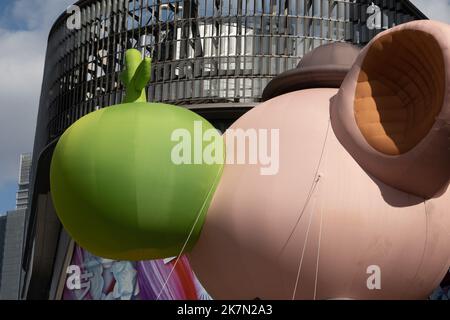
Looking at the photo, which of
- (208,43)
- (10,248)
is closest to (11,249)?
(10,248)

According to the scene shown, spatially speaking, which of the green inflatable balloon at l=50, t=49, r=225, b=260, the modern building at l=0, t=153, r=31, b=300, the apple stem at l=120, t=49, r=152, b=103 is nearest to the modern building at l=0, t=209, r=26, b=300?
the modern building at l=0, t=153, r=31, b=300

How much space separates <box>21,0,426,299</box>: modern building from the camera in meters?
29.0

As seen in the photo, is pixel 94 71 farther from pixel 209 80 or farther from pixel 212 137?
pixel 212 137

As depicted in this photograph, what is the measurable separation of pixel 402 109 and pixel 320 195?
1097 mm

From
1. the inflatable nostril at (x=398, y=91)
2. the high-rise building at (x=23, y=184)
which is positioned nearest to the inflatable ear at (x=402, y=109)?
the inflatable nostril at (x=398, y=91)

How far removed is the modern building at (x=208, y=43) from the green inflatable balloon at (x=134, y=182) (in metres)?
20.6

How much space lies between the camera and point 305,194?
6.86 metres

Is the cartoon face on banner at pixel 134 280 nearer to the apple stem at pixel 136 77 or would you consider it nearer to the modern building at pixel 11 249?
the apple stem at pixel 136 77

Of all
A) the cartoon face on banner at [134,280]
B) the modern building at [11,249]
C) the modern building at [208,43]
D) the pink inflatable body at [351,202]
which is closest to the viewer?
the pink inflatable body at [351,202]

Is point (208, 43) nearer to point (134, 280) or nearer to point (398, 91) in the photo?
point (134, 280)

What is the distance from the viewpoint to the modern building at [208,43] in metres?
29.0
